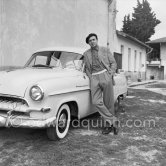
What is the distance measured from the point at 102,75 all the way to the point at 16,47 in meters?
6.02

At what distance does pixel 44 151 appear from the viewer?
4137mm

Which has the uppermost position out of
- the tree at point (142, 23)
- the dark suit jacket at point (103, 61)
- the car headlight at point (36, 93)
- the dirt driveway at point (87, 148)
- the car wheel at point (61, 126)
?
the tree at point (142, 23)

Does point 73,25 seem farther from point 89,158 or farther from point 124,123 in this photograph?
point 89,158

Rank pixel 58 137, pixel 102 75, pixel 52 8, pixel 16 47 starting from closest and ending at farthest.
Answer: pixel 58 137
pixel 102 75
pixel 16 47
pixel 52 8

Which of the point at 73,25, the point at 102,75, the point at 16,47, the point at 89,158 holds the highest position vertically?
the point at 73,25

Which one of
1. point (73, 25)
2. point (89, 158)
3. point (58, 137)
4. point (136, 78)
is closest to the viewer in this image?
point (89, 158)

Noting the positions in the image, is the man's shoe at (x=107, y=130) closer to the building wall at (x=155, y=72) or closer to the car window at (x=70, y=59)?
the car window at (x=70, y=59)

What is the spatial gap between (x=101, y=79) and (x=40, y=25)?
702 cm

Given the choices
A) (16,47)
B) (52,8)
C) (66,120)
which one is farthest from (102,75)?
(52,8)

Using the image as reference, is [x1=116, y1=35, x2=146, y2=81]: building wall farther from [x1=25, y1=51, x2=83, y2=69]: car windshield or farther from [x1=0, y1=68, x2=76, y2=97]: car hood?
[x1=0, y1=68, x2=76, y2=97]: car hood

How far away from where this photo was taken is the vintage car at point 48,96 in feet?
13.4

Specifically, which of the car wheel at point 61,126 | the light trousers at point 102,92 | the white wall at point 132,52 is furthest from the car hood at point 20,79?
the white wall at point 132,52

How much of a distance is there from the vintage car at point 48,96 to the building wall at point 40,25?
4.95m

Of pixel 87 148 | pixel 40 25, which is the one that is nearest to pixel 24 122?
pixel 87 148
